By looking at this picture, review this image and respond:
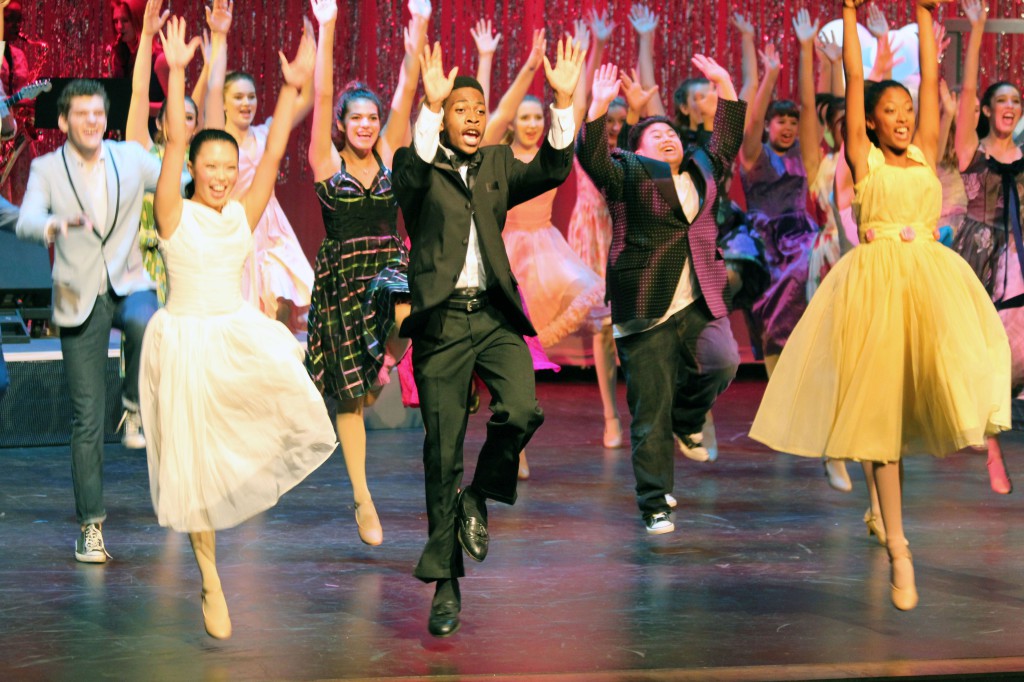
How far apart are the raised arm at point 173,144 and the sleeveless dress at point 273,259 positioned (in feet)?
11.1

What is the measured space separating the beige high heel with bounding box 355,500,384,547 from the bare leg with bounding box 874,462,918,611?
1763 millimetres

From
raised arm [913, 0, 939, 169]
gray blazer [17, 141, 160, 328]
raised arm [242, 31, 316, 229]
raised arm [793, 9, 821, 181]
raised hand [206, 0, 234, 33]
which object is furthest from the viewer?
raised arm [793, 9, 821, 181]

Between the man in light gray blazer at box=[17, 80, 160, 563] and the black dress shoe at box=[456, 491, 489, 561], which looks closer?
the black dress shoe at box=[456, 491, 489, 561]

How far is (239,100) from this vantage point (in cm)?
699

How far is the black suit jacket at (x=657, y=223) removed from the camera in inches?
213

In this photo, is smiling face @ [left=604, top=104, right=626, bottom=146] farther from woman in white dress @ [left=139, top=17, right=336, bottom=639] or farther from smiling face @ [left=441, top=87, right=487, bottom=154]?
woman in white dress @ [left=139, top=17, right=336, bottom=639]

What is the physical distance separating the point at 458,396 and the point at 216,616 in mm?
862

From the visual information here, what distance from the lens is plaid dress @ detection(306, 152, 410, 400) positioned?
17.0 ft

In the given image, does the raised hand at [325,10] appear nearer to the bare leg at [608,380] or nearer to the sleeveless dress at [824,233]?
the sleeveless dress at [824,233]

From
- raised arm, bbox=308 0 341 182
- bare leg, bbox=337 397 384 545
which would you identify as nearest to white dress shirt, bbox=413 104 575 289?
raised arm, bbox=308 0 341 182

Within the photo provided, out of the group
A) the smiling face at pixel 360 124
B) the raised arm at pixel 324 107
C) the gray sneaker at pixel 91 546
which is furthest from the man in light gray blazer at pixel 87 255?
the smiling face at pixel 360 124

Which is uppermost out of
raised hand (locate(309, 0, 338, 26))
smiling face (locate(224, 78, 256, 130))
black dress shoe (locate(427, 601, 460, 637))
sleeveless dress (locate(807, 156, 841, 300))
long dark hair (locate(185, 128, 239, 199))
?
raised hand (locate(309, 0, 338, 26))

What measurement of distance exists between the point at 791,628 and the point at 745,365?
6.76 m

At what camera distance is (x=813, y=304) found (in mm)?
4512
